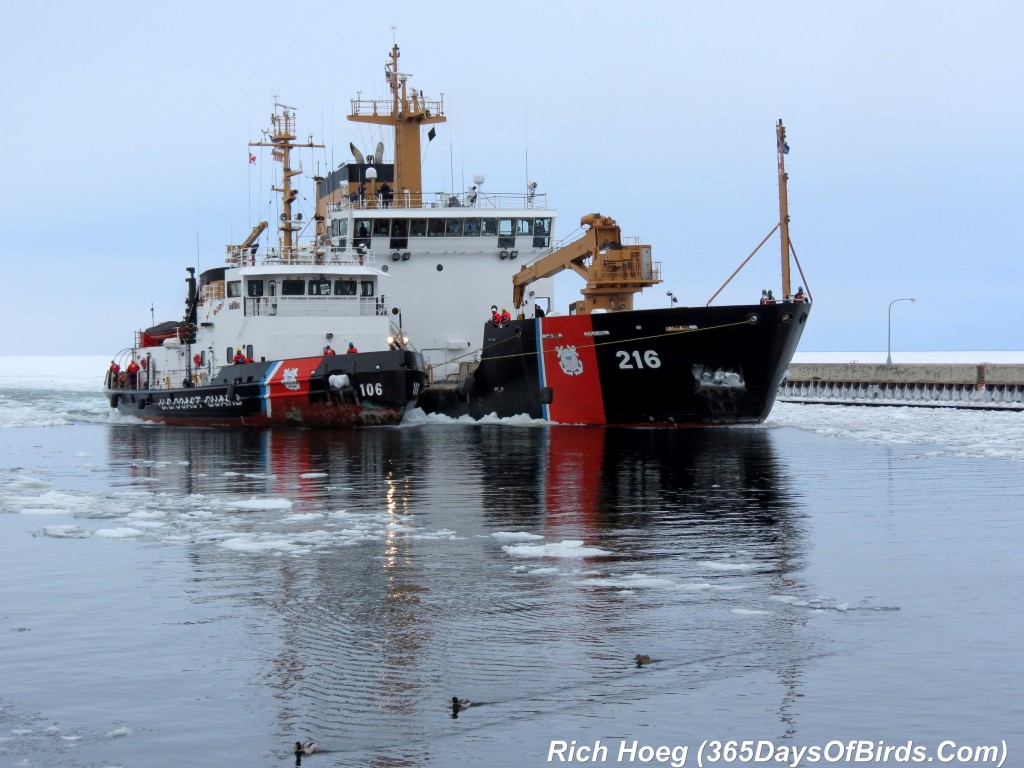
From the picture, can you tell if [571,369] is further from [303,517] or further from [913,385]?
[913,385]

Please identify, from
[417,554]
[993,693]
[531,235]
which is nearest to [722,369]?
[531,235]

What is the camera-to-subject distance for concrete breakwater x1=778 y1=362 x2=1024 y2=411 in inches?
1537

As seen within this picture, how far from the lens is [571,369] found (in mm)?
28672

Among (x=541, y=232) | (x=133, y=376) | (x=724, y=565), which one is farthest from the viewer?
(x=133, y=376)

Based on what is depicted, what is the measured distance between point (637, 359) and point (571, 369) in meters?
1.98

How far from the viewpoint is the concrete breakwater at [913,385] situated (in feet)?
128

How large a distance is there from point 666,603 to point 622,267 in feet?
68.9

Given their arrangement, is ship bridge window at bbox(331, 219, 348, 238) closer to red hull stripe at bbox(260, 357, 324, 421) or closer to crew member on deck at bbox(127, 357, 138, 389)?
red hull stripe at bbox(260, 357, 324, 421)

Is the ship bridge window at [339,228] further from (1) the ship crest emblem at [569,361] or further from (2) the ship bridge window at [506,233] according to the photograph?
(1) the ship crest emblem at [569,361]

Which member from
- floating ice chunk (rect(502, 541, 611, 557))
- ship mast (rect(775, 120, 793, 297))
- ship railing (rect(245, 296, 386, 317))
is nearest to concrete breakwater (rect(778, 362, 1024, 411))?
ship mast (rect(775, 120, 793, 297))

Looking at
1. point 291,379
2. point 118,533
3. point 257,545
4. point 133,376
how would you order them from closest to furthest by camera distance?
point 257,545 < point 118,533 < point 291,379 < point 133,376

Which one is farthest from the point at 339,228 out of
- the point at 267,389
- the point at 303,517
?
the point at 303,517

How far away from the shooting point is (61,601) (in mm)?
8805

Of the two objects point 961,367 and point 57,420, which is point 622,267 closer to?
point 961,367
